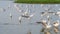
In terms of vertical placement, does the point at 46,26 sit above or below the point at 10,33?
above

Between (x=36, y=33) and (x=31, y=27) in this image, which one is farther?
(x=31, y=27)

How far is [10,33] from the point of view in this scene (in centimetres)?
506

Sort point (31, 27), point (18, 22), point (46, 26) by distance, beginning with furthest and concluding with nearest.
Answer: point (18, 22) → point (31, 27) → point (46, 26)

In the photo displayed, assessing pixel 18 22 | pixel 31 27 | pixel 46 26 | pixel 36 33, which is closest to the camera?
pixel 46 26

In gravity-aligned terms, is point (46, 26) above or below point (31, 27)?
above

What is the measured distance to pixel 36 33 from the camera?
16.4 ft

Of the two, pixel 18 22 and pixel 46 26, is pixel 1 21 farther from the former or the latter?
pixel 46 26

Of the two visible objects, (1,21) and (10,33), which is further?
(1,21)

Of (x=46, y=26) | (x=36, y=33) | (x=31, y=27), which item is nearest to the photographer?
(x=46, y=26)

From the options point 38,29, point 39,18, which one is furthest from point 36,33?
point 39,18

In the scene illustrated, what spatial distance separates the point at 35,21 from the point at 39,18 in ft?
0.74

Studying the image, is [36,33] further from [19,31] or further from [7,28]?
[7,28]

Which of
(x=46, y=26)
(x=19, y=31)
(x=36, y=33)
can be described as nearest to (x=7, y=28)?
(x=19, y=31)

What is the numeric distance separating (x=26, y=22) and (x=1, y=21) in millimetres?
765
